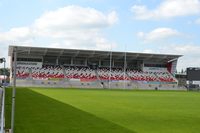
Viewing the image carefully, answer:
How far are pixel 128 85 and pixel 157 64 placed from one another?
17081 millimetres

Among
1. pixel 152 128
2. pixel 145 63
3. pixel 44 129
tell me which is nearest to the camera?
pixel 44 129

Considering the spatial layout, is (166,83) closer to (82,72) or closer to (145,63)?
(145,63)

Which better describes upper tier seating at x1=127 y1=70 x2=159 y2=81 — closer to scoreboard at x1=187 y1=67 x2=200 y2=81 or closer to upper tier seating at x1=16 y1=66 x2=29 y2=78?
scoreboard at x1=187 y1=67 x2=200 y2=81

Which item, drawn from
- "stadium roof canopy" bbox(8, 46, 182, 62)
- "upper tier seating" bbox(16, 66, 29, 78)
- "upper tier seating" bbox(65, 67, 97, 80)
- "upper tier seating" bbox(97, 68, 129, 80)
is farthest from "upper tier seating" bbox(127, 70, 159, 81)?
"upper tier seating" bbox(16, 66, 29, 78)

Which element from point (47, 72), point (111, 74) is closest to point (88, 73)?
point (111, 74)

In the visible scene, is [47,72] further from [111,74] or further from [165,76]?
[165,76]

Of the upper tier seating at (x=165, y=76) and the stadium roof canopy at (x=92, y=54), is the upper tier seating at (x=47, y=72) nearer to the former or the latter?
the stadium roof canopy at (x=92, y=54)

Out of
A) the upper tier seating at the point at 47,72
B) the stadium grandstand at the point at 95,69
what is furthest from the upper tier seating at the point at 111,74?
the upper tier seating at the point at 47,72

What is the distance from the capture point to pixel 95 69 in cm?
10719

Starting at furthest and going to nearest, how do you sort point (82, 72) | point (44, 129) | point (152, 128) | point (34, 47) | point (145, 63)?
1. point (145, 63)
2. point (82, 72)
3. point (34, 47)
4. point (152, 128)
5. point (44, 129)

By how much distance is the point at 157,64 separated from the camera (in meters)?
114

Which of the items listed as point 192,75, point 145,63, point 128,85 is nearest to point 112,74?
point 128,85

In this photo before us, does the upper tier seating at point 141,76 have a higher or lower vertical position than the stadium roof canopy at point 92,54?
lower

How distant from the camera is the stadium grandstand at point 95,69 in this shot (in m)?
97.1
